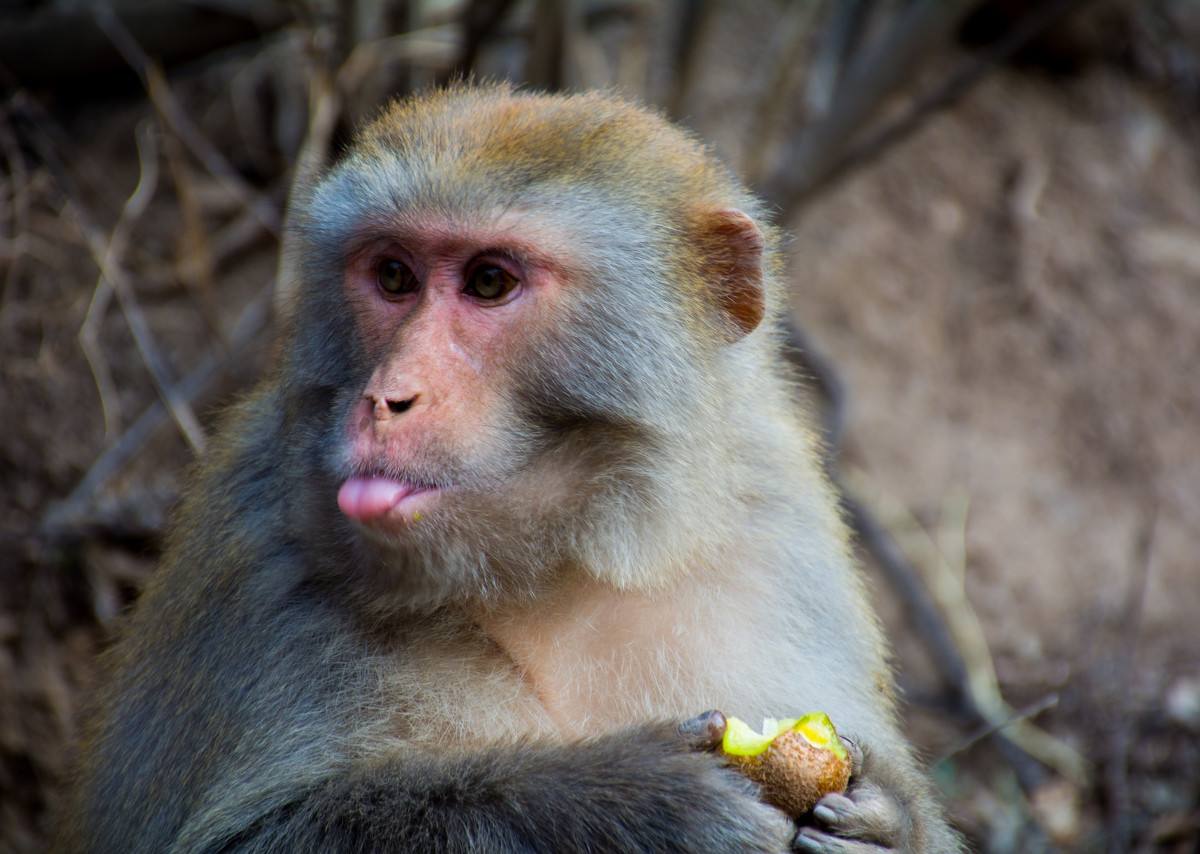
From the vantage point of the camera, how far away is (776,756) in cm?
239

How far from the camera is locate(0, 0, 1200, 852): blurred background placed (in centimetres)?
489

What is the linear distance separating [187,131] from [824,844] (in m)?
4.03

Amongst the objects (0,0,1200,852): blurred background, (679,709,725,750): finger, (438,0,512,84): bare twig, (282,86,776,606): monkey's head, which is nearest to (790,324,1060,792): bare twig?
(0,0,1200,852): blurred background

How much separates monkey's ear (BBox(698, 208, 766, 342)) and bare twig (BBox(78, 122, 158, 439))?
8.17 ft

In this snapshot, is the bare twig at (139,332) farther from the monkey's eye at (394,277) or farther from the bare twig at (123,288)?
the monkey's eye at (394,277)

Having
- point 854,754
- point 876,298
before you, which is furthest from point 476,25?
point 854,754

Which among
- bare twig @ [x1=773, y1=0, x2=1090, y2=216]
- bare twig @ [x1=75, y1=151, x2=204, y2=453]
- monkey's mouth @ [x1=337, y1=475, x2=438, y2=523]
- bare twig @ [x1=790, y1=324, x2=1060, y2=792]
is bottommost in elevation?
bare twig @ [x1=790, y1=324, x2=1060, y2=792]

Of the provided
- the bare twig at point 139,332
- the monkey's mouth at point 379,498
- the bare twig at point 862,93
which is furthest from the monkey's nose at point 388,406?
the bare twig at point 862,93

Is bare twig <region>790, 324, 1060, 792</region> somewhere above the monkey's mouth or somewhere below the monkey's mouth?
below

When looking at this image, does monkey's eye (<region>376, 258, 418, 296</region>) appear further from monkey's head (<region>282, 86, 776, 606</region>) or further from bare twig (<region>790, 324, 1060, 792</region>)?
bare twig (<region>790, 324, 1060, 792</region>)

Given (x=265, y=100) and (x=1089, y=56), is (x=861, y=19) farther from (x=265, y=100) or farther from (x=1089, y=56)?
(x=265, y=100)

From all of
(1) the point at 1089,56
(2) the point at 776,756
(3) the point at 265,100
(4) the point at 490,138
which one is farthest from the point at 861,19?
(2) the point at 776,756

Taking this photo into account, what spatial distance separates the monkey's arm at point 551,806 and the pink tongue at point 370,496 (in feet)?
1.60

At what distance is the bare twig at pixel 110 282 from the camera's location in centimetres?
461
